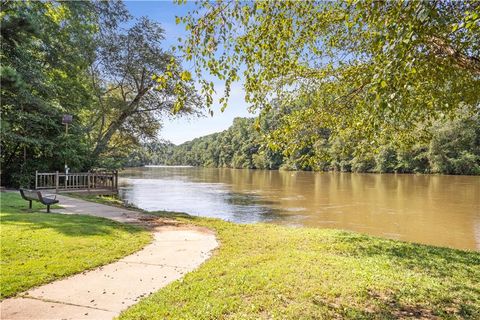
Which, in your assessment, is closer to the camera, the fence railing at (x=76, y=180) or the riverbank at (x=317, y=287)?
the riverbank at (x=317, y=287)

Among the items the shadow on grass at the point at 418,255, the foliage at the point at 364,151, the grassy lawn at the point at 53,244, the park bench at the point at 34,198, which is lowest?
the shadow on grass at the point at 418,255

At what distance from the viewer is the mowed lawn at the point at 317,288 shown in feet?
14.3

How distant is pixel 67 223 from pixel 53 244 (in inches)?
95.0

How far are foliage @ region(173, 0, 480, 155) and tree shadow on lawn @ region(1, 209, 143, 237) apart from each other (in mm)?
5343

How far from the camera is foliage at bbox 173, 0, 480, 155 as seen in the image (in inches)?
120

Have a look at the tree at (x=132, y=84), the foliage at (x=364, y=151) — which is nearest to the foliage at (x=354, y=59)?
the foliage at (x=364, y=151)

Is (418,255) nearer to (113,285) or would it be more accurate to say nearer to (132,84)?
(113,285)

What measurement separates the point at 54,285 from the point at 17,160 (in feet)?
56.0

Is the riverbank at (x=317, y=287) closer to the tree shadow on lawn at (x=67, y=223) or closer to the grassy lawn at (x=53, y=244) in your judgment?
the grassy lawn at (x=53, y=244)

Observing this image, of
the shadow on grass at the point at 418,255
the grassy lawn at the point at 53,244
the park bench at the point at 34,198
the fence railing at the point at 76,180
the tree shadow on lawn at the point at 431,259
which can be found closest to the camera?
the grassy lawn at the point at 53,244

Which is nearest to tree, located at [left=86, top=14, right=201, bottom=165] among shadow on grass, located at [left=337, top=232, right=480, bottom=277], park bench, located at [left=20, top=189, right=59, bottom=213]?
park bench, located at [left=20, top=189, right=59, bottom=213]

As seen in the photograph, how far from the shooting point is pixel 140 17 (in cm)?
2181

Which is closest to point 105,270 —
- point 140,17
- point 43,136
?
point 43,136

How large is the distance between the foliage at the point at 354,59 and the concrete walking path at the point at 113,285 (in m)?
2.97
